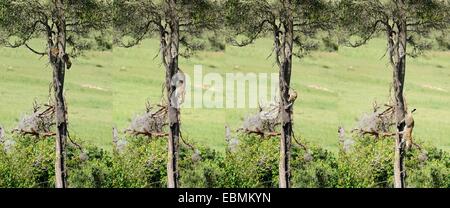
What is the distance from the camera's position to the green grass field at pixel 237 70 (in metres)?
11.3

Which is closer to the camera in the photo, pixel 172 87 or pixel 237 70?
pixel 237 70

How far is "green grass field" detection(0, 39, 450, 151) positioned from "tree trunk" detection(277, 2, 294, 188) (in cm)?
9

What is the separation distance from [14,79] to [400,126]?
4.48 metres

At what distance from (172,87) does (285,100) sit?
1282mm

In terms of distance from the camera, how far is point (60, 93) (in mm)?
11664

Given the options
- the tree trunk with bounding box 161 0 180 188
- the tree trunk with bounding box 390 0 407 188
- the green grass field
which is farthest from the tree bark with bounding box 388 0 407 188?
the tree trunk with bounding box 161 0 180 188

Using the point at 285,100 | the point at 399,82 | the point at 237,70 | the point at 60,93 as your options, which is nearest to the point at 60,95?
the point at 60,93

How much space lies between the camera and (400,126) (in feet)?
38.1

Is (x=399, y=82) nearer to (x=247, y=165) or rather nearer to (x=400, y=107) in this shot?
(x=400, y=107)

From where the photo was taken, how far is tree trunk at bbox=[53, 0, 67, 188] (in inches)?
454

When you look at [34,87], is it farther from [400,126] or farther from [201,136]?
[400,126]

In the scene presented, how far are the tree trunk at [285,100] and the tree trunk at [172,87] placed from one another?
3.86 ft

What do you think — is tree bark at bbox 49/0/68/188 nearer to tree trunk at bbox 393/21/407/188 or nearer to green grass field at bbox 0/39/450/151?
green grass field at bbox 0/39/450/151
